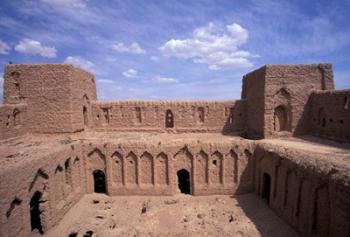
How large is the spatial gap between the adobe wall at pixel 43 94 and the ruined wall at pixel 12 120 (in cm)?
37

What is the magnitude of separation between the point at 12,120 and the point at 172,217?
43.7 ft

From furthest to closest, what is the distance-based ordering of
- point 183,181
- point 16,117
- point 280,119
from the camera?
point 183,181, point 280,119, point 16,117

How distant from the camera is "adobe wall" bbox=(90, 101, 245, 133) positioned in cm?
2127

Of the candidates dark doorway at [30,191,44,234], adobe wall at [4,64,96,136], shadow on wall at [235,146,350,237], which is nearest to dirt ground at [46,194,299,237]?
shadow on wall at [235,146,350,237]

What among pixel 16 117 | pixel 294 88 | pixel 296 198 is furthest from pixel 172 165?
pixel 16 117

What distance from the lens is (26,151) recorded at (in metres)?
12.6

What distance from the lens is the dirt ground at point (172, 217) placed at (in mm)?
12258

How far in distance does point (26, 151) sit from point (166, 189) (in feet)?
30.4

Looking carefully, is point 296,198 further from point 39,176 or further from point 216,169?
point 39,176

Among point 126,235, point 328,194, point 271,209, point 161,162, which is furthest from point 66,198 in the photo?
point 328,194

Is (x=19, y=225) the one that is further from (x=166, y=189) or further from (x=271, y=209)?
(x=271, y=209)

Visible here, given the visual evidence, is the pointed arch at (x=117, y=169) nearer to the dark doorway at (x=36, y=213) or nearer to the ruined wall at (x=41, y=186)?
the ruined wall at (x=41, y=186)

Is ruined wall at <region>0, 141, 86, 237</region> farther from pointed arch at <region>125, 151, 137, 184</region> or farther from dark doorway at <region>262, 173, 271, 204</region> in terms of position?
dark doorway at <region>262, 173, 271, 204</region>

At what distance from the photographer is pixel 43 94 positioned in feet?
57.9
